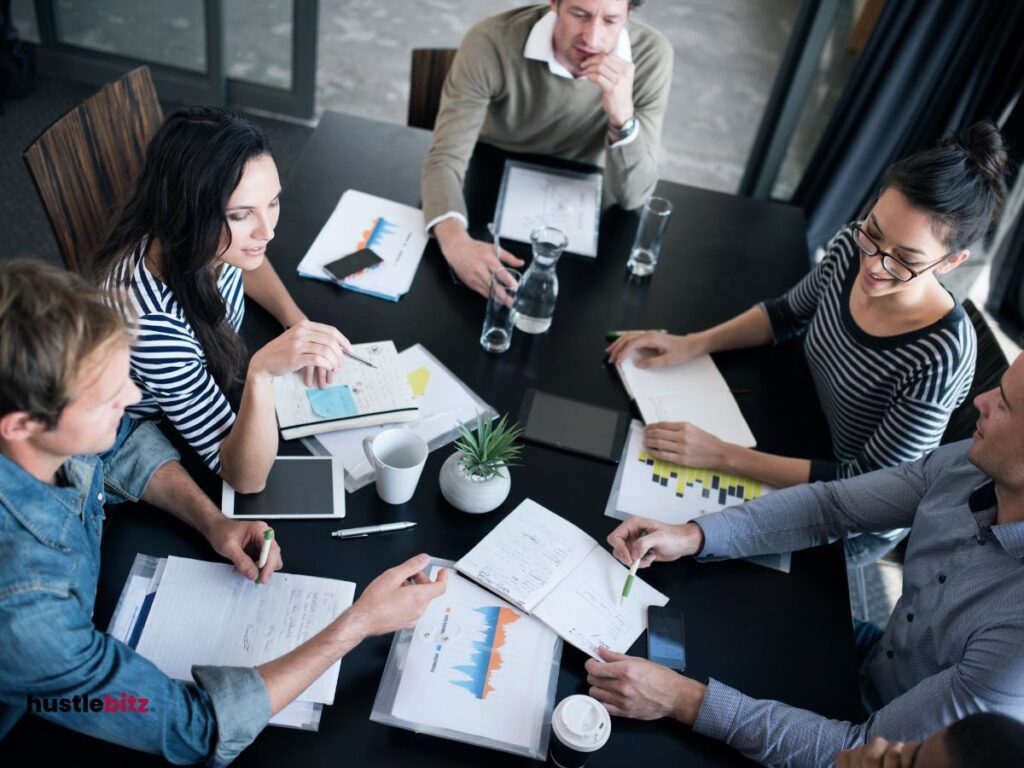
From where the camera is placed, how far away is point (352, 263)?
1.85 metres

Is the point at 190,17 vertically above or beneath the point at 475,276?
beneath

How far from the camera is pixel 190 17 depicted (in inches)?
139

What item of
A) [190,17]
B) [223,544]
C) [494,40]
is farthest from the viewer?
[190,17]

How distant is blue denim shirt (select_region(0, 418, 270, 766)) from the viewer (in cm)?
95

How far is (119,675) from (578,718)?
0.57 m

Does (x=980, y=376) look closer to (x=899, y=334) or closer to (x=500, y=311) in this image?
(x=899, y=334)

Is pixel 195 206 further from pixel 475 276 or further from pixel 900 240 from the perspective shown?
pixel 900 240

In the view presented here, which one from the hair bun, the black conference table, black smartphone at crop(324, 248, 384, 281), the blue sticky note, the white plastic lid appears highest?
the hair bun

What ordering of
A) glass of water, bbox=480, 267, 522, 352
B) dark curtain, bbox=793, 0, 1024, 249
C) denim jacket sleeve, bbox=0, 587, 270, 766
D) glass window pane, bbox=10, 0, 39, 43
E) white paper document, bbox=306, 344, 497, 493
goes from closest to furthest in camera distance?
denim jacket sleeve, bbox=0, 587, 270, 766
white paper document, bbox=306, 344, 497, 493
glass of water, bbox=480, 267, 522, 352
dark curtain, bbox=793, 0, 1024, 249
glass window pane, bbox=10, 0, 39, 43

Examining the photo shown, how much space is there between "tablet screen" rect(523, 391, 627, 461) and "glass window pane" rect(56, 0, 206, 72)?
9.18ft

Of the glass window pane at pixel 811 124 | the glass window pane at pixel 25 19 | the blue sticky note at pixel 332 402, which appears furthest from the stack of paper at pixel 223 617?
the glass window pane at pixel 25 19

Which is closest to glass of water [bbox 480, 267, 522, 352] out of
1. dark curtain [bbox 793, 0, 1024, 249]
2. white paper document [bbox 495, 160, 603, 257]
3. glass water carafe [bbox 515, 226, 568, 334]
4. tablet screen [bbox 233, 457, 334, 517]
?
glass water carafe [bbox 515, 226, 568, 334]

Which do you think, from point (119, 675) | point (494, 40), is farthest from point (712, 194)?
point (119, 675)

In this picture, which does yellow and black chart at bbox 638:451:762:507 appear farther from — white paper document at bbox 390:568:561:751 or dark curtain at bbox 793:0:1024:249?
dark curtain at bbox 793:0:1024:249
